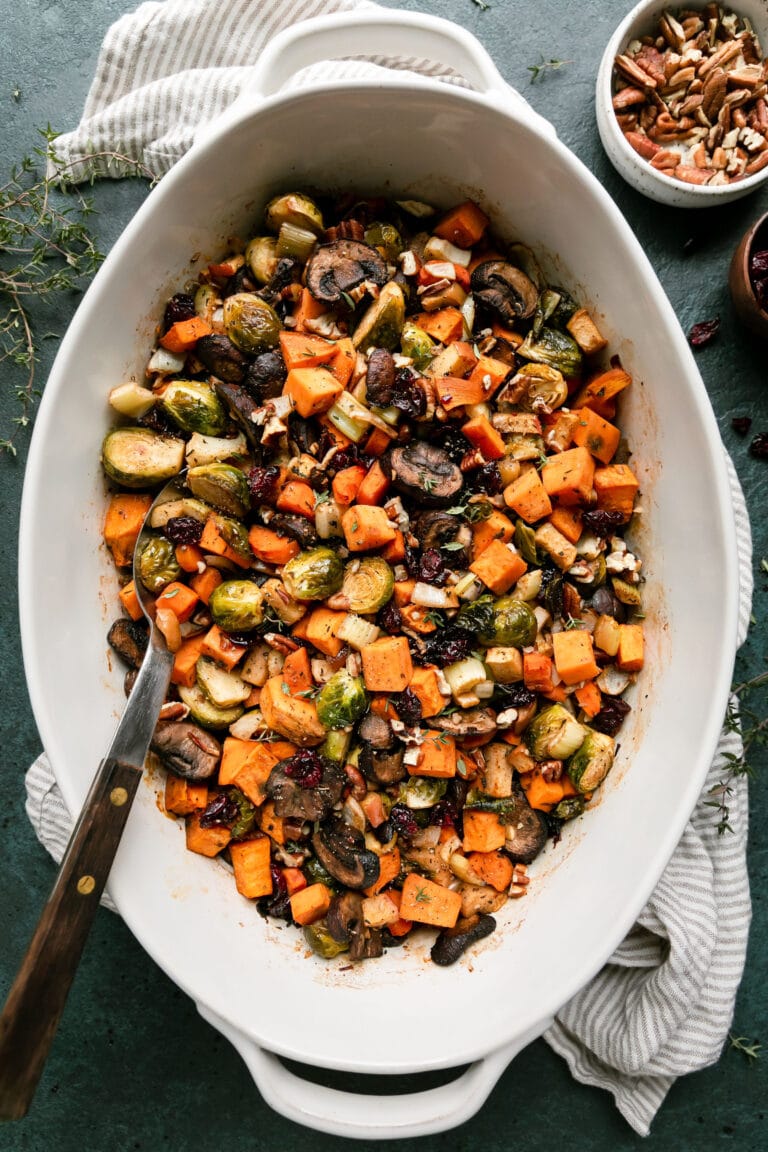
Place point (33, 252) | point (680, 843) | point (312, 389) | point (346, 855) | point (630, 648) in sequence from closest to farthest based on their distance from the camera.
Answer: point (312, 389) < point (346, 855) < point (630, 648) < point (680, 843) < point (33, 252)

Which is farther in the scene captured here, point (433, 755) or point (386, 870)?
point (386, 870)

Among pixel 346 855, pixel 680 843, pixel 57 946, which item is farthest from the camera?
pixel 680 843

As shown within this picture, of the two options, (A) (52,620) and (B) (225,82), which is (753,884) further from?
(B) (225,82)

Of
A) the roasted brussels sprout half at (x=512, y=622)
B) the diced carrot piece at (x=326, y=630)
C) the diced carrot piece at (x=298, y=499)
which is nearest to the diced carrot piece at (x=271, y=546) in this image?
the diced carrot piece at (x=298, y=499)

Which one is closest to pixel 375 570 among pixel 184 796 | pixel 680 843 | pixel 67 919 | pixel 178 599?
pixel 178 599

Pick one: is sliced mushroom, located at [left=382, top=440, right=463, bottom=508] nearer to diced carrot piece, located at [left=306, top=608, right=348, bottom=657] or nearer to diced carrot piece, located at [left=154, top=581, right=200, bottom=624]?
diced carrot piece, located at [left=306, top=608, right=348, bottom=657]

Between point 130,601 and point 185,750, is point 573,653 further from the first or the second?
point 130,601
